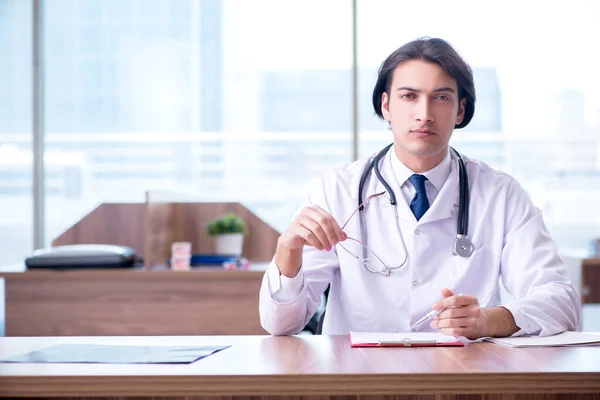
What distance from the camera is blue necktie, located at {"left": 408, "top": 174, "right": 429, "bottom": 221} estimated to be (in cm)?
193

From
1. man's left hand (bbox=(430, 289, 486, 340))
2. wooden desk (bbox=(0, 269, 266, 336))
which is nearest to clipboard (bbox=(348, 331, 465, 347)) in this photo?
man's left hand (bbox=(430, 289, 486, 340))

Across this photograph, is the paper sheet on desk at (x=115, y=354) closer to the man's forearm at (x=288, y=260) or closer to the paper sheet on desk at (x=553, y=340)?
the man's forearm at (x=288, y=260)

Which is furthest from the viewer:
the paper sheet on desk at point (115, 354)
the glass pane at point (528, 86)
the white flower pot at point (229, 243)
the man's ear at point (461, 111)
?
the glass pane at point (528, 86)

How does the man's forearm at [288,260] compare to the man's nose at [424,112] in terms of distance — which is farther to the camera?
the man's nose at [424,112]

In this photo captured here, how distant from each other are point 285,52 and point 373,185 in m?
2.56

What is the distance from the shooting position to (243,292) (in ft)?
10.2

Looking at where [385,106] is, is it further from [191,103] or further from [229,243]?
[191,103]

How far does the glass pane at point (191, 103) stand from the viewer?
4.42 metres

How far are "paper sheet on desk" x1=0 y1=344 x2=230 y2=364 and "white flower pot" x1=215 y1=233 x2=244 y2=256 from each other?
6.21 ft

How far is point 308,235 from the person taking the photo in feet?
5.11

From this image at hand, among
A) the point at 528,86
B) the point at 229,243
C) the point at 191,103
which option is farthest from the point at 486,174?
the point at 191,103

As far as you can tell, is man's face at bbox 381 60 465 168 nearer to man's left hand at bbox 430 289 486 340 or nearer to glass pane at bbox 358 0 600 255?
man's left hand at bbox 430 289 486 340

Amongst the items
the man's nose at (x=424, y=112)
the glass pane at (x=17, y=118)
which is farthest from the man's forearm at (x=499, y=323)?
the glass pane at (x=17, y=118)

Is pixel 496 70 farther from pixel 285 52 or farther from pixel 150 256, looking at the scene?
pixel 150 256
